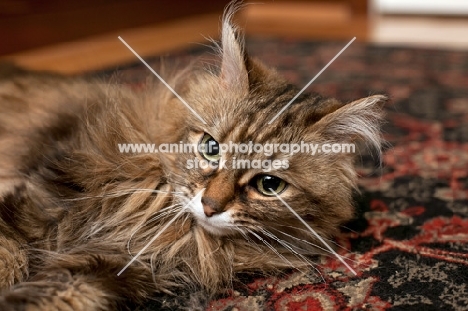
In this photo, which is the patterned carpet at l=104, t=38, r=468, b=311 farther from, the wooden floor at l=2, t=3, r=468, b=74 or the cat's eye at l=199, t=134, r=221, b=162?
the wooden floor at l=2, t=3, r=468, b=74

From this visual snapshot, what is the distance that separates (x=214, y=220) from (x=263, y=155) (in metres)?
0.17

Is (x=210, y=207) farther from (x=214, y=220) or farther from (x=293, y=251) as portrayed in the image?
(x=293, y=251)

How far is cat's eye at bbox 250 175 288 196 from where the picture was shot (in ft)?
3.70

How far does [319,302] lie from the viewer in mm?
1099

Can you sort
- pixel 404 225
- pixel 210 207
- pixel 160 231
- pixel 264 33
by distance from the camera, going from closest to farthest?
pixel 210 207
pixel 160 231
pixel 404 225
pixel 264 33

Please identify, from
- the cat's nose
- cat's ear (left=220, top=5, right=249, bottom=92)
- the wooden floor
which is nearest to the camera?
the cat's nose

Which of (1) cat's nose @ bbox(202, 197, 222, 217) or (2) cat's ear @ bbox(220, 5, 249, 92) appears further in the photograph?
(2) cat's ear @ bbox(220, 5, 249, 92)

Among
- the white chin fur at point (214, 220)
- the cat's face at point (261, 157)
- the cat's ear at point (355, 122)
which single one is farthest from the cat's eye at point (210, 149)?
the cat's ear at point (355, 122)

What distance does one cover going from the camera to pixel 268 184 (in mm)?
1132

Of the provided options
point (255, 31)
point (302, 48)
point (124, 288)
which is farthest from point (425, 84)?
point (124, 288)

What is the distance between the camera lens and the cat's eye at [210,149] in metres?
1.15

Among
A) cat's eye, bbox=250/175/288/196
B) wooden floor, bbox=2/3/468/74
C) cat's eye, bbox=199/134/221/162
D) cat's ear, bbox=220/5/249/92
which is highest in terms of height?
wooden floor, bbox=2/3/468/74

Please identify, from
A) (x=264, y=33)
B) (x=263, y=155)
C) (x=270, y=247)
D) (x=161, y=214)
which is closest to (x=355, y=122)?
(x=263, y=155)

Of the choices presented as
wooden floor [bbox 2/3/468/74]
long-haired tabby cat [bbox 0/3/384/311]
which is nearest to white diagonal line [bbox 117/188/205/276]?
long-haired tabby cat [bbox 0/3/384/311]
